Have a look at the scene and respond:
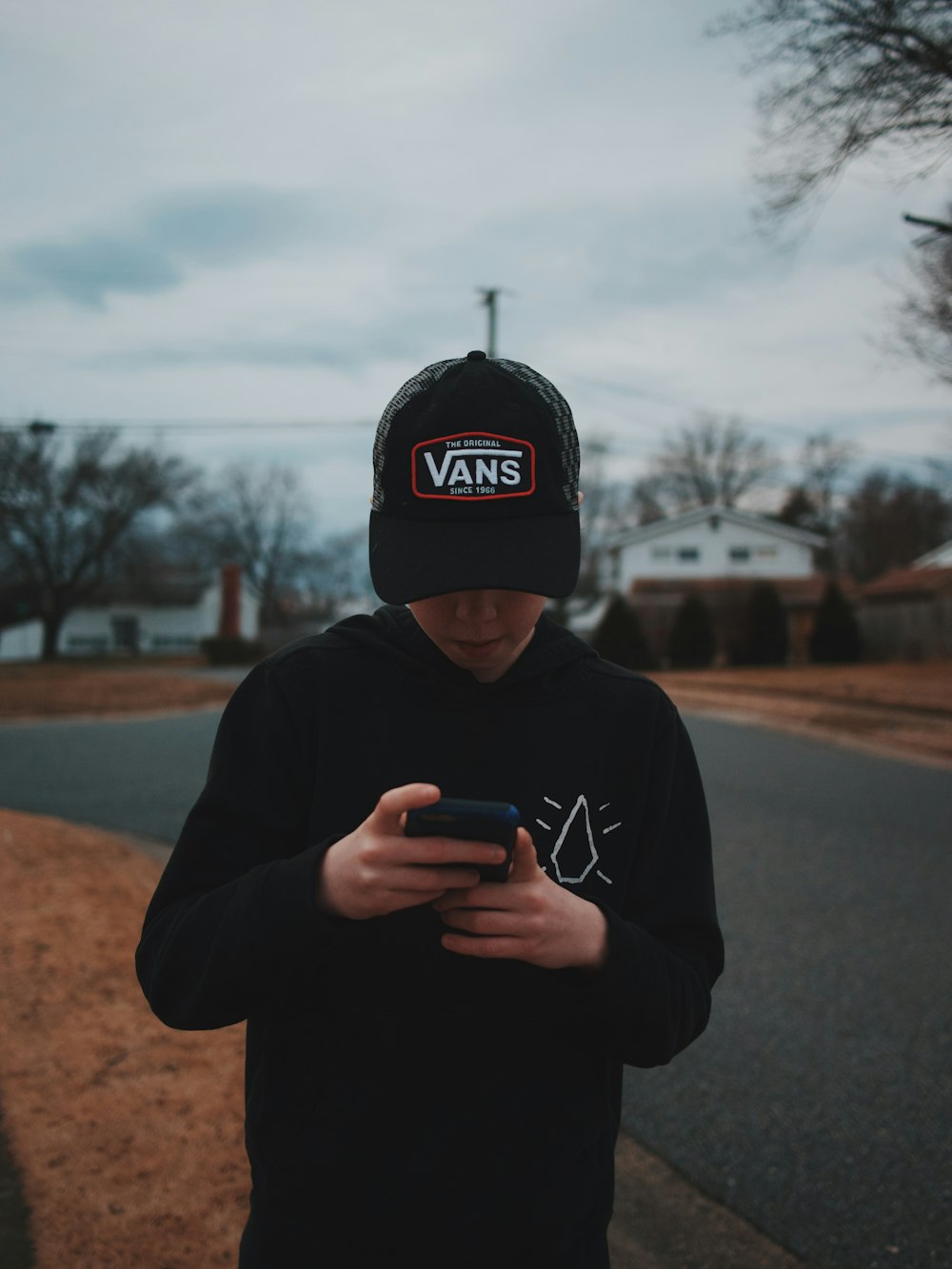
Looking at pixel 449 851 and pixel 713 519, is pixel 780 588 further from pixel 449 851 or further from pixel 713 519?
pixel 449 851

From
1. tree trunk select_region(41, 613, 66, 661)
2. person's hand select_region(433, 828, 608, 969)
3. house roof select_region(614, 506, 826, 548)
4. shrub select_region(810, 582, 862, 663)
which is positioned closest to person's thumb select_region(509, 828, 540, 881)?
person's hand select_region(433, 828, 608, 969)

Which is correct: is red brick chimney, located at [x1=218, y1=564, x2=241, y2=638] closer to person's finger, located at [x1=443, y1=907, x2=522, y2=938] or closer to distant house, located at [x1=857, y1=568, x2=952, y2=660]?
distant house, located at [x1=857, y1=568, x2=952, y2=660]

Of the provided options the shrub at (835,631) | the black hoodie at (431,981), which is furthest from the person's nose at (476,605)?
the shrub at (835,631)

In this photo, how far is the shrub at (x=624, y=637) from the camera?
2708 centimetres

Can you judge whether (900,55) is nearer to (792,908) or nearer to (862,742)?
(792,908)

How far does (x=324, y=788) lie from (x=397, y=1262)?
567mm

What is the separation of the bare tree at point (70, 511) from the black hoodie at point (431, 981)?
142 ft

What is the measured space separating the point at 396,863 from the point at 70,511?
46965mm

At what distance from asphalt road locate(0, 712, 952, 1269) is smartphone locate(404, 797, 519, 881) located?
2.29 metres

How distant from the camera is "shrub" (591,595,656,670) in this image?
27.1m

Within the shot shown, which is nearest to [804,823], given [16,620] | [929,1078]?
[929,1078]

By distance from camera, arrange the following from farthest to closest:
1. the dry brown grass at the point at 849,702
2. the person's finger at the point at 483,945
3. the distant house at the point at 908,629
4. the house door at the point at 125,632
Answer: the house door at the point at 125,632, the distant house at the point at 908,629, the dry brown grass at the point at 849,702, the person's finger at the point at 483,945

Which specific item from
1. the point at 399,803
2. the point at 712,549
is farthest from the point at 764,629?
the point at 399,803

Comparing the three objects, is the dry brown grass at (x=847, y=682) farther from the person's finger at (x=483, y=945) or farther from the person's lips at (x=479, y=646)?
the person's finger at (x=483, y=945)
